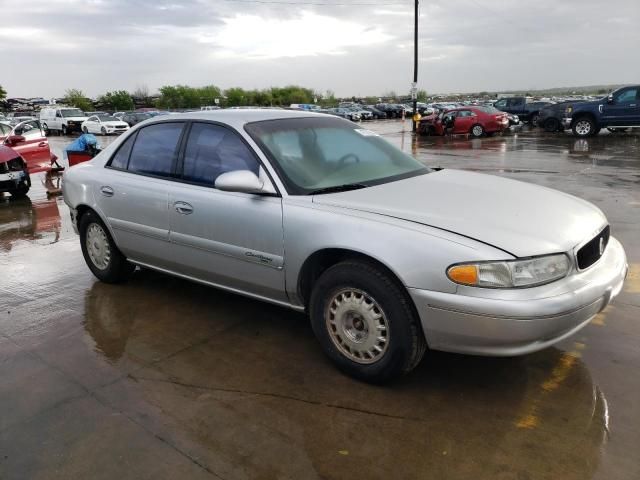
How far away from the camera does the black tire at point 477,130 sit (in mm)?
24361

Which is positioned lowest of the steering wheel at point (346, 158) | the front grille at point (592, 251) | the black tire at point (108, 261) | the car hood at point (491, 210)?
the black tire at point (108, 261)

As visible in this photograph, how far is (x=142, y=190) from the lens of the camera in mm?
4387

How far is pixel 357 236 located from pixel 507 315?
0.90 meters

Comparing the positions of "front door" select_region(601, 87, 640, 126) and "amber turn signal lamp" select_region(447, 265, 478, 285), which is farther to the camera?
"front door" select_region(601, 87, 640, 126)

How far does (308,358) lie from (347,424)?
0.82m

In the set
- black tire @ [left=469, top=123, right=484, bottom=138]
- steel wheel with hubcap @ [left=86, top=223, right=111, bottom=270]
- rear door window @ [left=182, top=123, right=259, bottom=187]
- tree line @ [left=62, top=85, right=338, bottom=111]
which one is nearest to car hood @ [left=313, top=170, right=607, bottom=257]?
rear door window @ [left=182, top=123, right=259, bottom=187]

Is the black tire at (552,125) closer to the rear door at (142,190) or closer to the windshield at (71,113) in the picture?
the rear door at (142,190)

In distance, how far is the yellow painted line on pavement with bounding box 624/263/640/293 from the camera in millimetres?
4609

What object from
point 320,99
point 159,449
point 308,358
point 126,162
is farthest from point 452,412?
point 320,99

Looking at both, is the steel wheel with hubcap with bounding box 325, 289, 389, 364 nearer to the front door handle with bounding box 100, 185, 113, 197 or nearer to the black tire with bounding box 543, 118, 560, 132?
the front door handle with bounding box 100, 185, 113, 197

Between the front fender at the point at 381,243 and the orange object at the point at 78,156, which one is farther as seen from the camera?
the orange object at the point at 78,156

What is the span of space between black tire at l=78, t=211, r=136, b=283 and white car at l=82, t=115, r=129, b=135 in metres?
27.5

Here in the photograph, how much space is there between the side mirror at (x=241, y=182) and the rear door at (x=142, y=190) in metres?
0.92

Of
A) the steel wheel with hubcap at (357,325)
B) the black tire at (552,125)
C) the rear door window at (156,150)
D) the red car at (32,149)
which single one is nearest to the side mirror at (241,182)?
the steel wheel with hubcap at (357,325)
